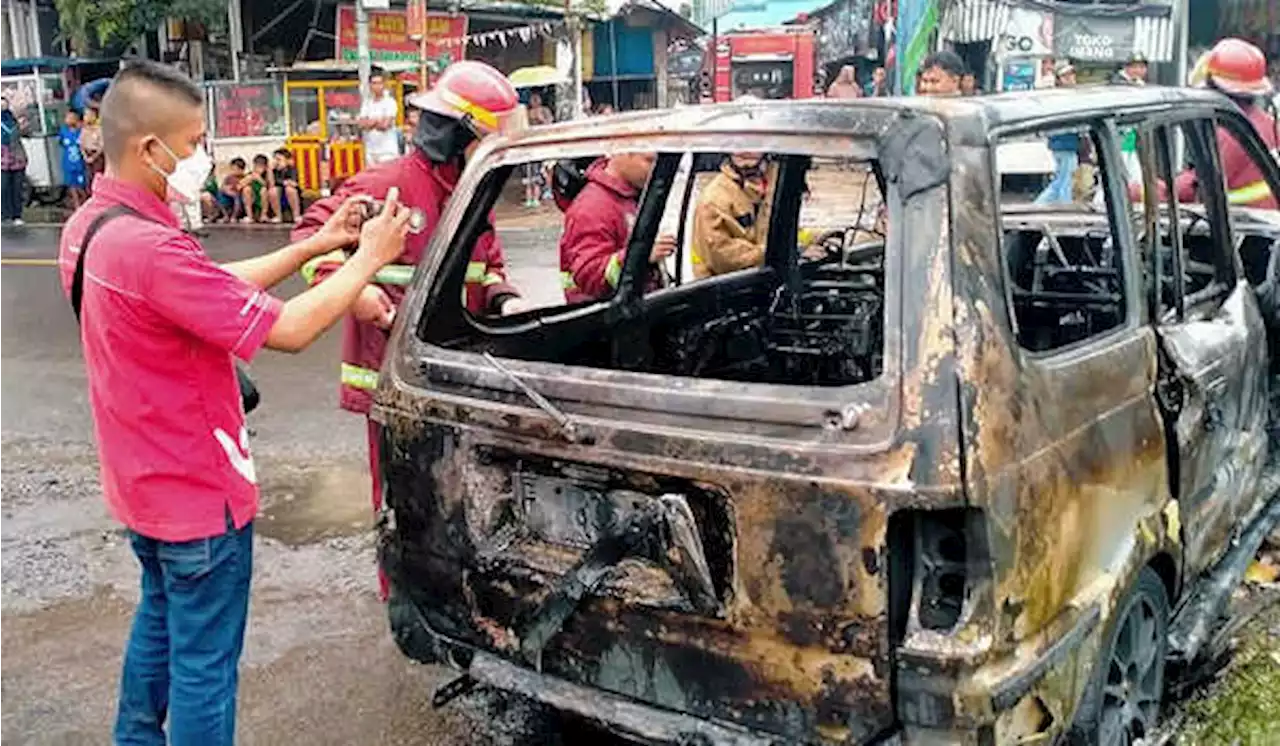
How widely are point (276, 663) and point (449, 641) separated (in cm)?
126

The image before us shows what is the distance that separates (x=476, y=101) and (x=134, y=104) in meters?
1.48

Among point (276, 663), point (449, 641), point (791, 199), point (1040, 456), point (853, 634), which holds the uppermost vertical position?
point (791, 199)

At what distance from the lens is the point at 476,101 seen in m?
4.19

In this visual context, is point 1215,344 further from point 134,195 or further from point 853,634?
point 134,195

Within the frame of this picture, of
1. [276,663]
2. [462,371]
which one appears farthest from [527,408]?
[276,663]

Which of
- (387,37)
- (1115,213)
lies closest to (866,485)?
(1115,213)

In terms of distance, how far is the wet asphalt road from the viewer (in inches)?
151

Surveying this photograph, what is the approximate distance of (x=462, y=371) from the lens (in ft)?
10.0

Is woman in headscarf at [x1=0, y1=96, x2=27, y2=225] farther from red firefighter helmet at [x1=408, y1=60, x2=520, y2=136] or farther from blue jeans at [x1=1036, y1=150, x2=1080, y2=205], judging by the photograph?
red firefighter helmet at [x1=408, y1=60, x2=520, y2=136]

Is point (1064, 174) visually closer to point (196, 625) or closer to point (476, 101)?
point (476, 101)

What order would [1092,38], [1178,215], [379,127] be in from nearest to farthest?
[1178,215] → [379,127] → [1092,38]

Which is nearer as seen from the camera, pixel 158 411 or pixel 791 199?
pixel 158 411

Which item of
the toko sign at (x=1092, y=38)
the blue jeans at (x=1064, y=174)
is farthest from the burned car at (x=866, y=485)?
the toko sign at (x=1092, y=38)

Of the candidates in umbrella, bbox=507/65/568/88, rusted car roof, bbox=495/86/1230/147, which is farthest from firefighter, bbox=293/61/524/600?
umbrella, bbox=507/65/568/88
